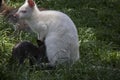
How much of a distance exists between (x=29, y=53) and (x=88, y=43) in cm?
232

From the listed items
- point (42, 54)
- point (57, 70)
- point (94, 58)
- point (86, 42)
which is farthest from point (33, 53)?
point (86, 42)

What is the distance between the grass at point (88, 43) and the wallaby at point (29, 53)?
0.75ft

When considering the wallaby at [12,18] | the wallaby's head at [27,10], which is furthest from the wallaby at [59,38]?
the wallaby at [12,18]

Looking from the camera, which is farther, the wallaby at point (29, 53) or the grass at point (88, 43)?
the wallaby at point (29, 53)

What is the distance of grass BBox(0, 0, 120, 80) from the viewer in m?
7.64

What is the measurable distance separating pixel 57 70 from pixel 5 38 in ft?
7.16

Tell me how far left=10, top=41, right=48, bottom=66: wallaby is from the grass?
0.75ft

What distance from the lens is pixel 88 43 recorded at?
10531 mm

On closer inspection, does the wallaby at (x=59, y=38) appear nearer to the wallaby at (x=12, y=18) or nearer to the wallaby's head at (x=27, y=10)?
the wallaby's head at (x=27, y=10)

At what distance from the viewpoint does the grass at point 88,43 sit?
764 centimetres

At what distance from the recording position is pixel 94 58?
9.43 meters

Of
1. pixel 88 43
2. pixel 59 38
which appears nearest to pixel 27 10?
pixel 59 38

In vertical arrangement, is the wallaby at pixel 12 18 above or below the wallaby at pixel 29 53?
above

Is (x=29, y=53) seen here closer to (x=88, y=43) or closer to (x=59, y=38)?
(x=59, y=38)
